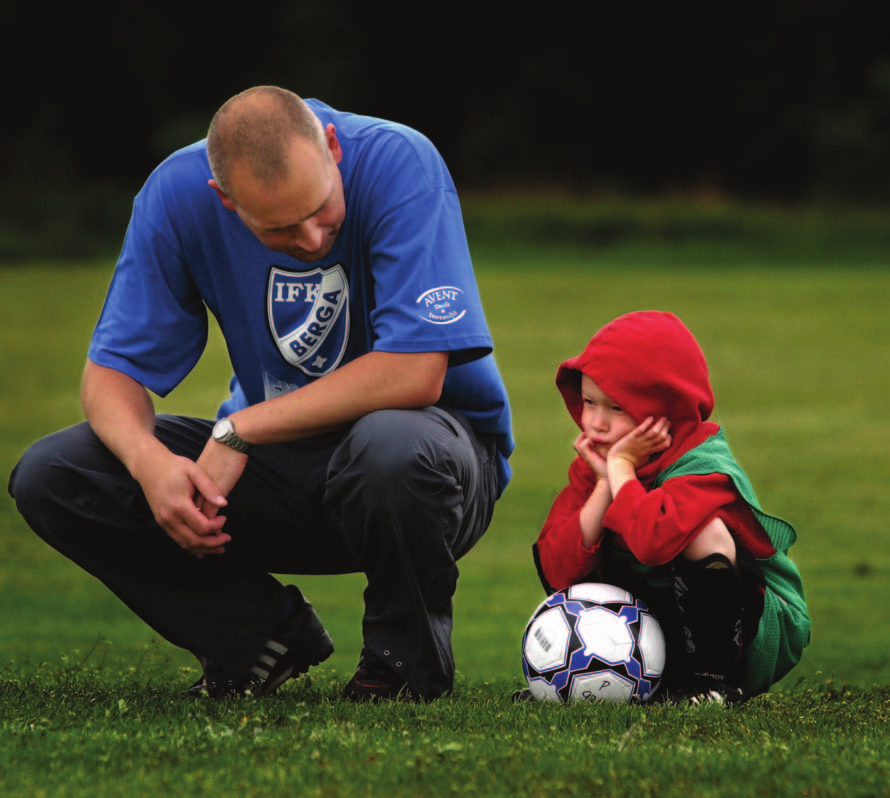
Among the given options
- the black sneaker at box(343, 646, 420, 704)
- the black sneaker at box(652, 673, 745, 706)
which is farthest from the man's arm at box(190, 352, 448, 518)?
the black sneaker at box(652, 673, 745, 706)

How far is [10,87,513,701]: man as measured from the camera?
3467mm

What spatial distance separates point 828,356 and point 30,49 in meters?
33.4

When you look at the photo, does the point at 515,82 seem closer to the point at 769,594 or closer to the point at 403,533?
the point at 769,594

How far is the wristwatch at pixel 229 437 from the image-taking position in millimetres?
3582

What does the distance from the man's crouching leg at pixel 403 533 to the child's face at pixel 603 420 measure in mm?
378

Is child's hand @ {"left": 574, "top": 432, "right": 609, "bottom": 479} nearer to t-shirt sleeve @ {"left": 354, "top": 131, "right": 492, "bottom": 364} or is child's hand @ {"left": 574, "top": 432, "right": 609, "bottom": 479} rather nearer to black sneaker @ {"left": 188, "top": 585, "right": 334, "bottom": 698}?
t-shirt sleeve @ {"left": 354, "top": 131, "right": 492, "bottom": 364}

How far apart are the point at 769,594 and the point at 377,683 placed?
42.4 inches

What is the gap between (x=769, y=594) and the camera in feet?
11.8

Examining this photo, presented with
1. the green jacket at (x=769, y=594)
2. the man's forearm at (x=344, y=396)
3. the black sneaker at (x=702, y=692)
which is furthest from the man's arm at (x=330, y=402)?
the black sneaker at (x=702, y=692)

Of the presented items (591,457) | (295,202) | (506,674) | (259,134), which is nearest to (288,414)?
(295,202)

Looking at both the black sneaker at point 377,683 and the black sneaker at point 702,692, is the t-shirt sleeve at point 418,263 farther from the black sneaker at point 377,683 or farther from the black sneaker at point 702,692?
the black sneaker at point 702,692

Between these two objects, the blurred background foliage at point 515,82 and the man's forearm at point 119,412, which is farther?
the blurred background foliage at point 515,82

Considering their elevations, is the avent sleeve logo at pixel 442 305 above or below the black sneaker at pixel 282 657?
above

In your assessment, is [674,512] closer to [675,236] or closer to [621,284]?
[621,284]
